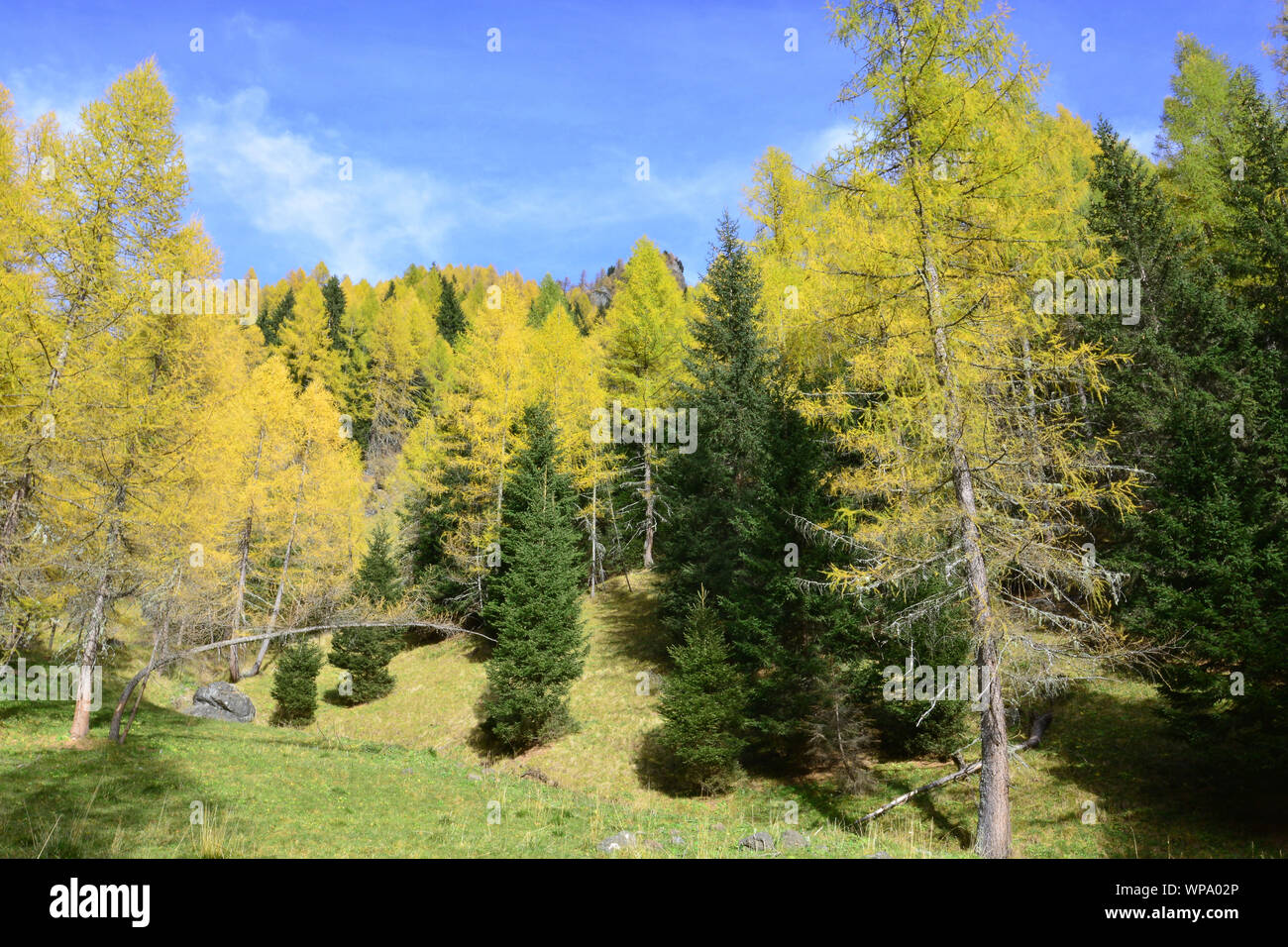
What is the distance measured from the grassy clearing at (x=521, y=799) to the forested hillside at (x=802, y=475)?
0.38 meters

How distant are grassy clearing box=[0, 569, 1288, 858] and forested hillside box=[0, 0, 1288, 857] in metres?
0.38

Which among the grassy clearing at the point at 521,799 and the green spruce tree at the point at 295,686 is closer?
the grassy clearing at the point at 521,799

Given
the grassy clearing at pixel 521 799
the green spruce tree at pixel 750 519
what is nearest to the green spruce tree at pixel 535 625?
the grassy clearing at pixel 521 799

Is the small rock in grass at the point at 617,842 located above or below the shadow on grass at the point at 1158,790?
above

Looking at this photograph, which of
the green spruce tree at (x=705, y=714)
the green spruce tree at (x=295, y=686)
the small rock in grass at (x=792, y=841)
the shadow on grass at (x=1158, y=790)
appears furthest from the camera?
the green spruce tree at (x=295, y=686)

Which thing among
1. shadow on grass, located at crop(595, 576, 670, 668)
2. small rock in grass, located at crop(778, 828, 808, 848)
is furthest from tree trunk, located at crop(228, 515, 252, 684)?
small rock in grass, located at crop(778, 828, 808, 848)

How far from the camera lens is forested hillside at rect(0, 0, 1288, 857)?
10.1m

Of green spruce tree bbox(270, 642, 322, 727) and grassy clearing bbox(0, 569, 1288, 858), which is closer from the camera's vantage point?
grassy clearing bbox(0, 569, 1288, 858)

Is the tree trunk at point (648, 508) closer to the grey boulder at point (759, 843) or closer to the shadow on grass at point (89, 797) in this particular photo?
the shadow on grass at point (89, 797)

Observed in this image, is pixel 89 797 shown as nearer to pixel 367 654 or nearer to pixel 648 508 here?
pixel 367 654

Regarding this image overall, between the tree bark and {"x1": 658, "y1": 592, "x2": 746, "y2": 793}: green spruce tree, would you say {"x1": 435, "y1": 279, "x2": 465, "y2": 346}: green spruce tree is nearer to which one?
the tree bark

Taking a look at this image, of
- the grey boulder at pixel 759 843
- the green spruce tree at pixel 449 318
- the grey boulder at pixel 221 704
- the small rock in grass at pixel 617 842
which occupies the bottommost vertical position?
the grey boulder at pixel 221 704

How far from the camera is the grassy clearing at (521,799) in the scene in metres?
8.36

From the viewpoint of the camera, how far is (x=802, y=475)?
662 inches
